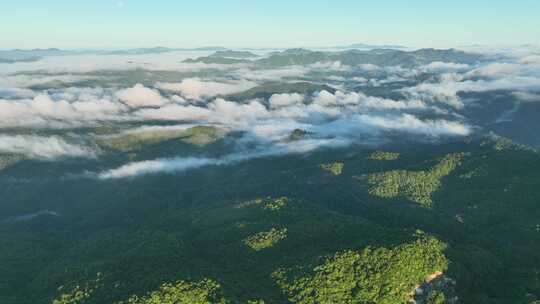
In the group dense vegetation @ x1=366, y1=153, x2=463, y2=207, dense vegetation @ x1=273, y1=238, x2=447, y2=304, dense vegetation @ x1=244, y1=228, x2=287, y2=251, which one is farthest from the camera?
dense vegetation @ x1=366, y1=153, x2=463, y2=207

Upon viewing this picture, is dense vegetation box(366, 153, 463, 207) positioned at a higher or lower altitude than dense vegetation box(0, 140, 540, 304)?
lower

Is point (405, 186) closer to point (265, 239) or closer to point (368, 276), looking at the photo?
point (265, 239)

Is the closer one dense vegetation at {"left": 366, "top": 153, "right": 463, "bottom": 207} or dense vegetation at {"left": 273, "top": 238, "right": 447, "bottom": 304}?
dense vegetation at {"left": 273, "top": 238, "right": 447, "bottom": 304}

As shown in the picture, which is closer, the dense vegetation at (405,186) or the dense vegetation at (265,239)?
the dense vegetation at (265,239)

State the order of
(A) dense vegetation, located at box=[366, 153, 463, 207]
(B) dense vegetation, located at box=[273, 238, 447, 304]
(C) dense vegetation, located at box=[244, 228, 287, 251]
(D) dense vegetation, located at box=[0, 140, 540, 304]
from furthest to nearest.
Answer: (A) dense vegetation, located at box=[366, 153, 463, 207] < (C) dense vegetation, located at box=[244, 228, 287, 251] < (D) dense vegetation, located at box=[0, 140, 540, 304] < (B) dense vegetation, located at box=[273, 238, 447, 304]

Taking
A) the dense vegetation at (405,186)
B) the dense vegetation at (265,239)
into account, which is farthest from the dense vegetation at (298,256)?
the dense vegetation at (405,186)

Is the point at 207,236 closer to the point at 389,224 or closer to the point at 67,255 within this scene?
the point at 67,255

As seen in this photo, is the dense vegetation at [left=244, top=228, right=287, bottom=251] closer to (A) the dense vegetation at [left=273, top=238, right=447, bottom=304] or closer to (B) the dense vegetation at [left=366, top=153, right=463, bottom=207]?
(A) the dense vegetation at [left=273, top=238, right=447, bottom=304]

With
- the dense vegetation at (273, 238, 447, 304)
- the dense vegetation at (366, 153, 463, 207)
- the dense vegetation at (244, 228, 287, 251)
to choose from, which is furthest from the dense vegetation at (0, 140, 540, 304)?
the dense vegetation at (366, 153, 463, 207)

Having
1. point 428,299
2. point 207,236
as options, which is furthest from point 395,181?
point 428,299

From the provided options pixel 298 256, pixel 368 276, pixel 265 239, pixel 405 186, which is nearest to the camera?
A: pixel 368 276

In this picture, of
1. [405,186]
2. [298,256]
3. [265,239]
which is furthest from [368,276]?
[405,186]

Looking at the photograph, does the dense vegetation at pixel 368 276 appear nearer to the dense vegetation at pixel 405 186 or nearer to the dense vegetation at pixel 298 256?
the dense vegetation at pixel 298 256
